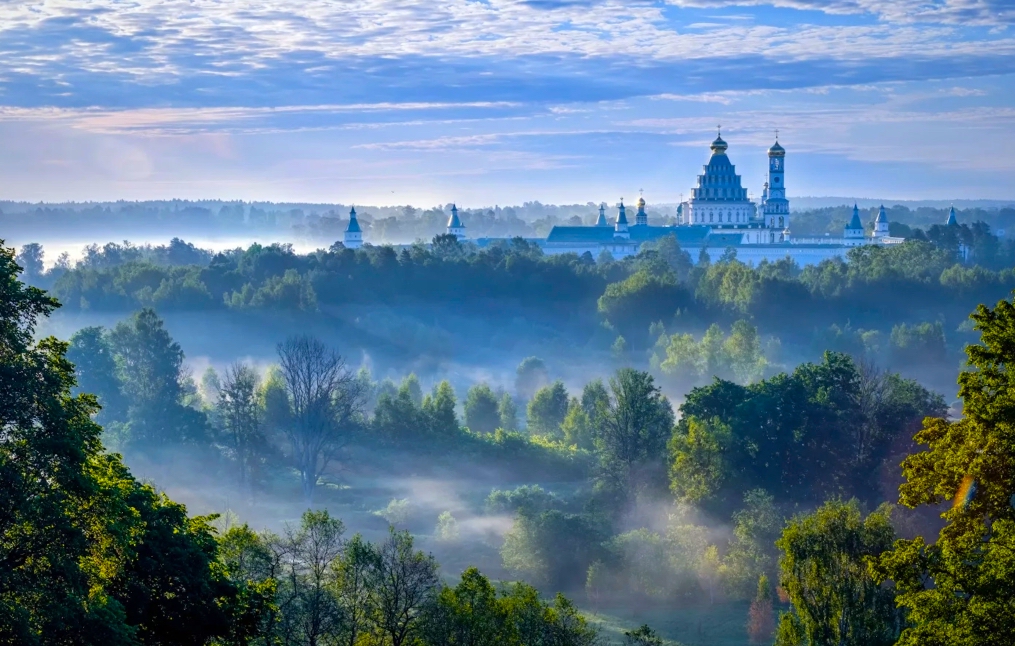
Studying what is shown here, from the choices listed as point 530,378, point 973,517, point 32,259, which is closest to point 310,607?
point 973,517

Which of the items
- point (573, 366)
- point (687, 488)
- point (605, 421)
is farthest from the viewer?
point (573, 366)

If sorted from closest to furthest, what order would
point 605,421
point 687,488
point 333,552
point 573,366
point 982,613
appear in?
1. point 982,613
2. point 333,552
3. point 687,488
4. point 605,421
5. point 573,366

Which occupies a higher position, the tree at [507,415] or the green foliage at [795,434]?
the green foliage at [795,434]

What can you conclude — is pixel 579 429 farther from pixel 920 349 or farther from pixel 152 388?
pixel 920 349

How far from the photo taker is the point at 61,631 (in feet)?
44.7

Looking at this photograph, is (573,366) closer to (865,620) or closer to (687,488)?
(687,488)

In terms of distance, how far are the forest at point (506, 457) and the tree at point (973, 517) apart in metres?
0.03

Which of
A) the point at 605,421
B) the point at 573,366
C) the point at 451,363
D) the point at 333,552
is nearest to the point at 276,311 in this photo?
the point at 451,363

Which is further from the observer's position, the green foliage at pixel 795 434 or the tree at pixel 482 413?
the tree at pixel 482 413

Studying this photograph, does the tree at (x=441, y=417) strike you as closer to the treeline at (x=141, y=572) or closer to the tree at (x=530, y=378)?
the tree at (x=530, y=378)

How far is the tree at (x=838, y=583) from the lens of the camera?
20.0 m

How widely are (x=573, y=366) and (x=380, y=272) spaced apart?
18745 mm

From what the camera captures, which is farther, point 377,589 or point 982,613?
point 377,589

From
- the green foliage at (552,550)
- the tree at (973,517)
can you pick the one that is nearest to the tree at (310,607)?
the tree at (973,517)
